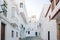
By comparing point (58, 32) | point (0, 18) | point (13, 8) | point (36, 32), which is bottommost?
point (36, 32)

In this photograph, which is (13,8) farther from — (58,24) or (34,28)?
(34,28)

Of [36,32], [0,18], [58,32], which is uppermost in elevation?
[0,18]

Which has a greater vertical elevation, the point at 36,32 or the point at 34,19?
the point at 34,19

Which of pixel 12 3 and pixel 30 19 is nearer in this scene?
pixel 12 3

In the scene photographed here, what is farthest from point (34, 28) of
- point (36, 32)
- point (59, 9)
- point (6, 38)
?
point (59, 9)

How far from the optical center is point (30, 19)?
6706 centimetres

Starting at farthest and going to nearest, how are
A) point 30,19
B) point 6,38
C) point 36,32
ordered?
1. point 30,19
2. point 36,32
3. point 6,38

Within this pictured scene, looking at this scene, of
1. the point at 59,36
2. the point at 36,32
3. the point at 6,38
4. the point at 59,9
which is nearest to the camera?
the point at 59,9

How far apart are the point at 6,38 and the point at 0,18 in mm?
3630

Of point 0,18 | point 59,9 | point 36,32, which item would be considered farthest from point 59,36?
point 36,32

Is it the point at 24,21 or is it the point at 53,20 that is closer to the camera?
the point at 53,20

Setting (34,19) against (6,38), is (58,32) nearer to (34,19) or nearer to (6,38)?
(6,38)

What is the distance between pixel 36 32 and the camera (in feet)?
204

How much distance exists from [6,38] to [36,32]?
151 feet
